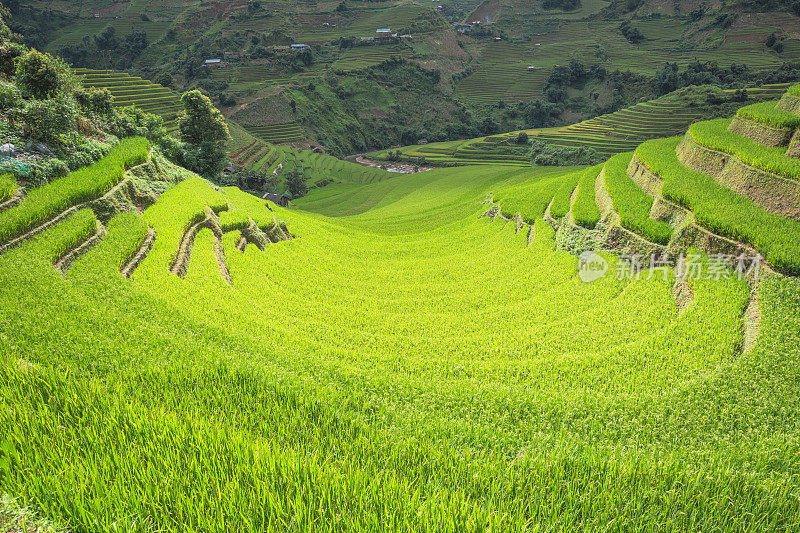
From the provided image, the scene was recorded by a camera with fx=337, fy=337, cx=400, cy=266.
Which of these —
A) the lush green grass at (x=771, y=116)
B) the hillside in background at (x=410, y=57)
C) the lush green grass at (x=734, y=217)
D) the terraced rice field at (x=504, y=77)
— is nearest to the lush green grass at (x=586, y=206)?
the lush green grass at (x=734, y=217)

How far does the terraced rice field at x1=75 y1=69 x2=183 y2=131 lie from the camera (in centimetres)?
6066

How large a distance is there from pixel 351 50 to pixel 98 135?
13875 centimetres

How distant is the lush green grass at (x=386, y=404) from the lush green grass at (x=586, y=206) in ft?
11.9

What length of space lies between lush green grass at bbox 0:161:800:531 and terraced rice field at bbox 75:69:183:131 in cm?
6724

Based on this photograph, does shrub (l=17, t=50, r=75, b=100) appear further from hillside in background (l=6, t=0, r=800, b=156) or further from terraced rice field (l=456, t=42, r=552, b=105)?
terraced rice field (l=456, t=42, r=552, b=105)

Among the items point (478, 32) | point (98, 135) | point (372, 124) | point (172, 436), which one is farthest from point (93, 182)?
point (478, 32)

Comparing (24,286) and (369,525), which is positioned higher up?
(24,286)

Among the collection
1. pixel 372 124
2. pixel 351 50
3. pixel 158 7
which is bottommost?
pixel 372 124

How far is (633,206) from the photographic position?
517 inches

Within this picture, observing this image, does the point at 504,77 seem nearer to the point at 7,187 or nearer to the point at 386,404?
the point at 7,187

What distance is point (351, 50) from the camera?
131125mm

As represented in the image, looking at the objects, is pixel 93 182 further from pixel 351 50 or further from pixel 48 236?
pixel 351 50

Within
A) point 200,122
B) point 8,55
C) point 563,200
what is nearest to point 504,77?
point 200,122

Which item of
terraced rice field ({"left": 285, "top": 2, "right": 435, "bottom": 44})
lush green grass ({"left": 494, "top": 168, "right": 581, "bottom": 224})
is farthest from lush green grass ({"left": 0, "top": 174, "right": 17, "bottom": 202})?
terraced rice field ({"left": 285, "top": 2, "right": 435, "bottom": 44})
